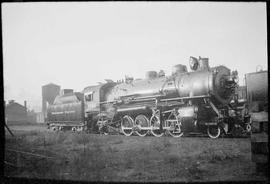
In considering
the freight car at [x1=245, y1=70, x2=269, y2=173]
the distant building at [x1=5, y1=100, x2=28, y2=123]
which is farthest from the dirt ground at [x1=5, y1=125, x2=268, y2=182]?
the distant building at [x1=5, y1=100, x2=28, y2=123]

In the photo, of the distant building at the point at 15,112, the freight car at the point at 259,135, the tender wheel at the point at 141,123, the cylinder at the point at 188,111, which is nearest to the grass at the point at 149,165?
the freight car at the point at 259,135

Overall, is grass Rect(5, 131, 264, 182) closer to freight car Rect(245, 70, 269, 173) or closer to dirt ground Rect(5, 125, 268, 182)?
dirt ground Rect(5, 125, 268, 182)

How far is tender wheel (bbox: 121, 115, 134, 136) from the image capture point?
15.2 meters

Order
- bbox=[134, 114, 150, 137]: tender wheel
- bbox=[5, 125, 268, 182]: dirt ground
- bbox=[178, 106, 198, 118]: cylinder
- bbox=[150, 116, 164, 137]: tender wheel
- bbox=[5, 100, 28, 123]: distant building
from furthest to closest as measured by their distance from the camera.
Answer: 1. bbox=[5, 100, 28, 123]: distant building
2. bbox=[134, 114, 150, 137]: tender wheel
3. bbox=[150, 116, 164, 137]: tender wheel
4. bbox=[178, 106, 198, 118]: cylinder
5. bbox=[5, 125, 268, 182]: dirt ground

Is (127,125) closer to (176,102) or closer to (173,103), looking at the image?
(173,103)

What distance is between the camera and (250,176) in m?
5.09

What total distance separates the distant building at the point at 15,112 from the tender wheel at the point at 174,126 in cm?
5453

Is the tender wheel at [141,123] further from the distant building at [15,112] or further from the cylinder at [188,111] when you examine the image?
the distant building at [15,112]

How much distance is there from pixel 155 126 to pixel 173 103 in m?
1.73

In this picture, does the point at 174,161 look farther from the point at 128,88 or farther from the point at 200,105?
the point at 128,88

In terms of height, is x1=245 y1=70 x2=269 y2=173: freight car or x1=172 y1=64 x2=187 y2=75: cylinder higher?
x1=172 y1=64 x2=187 y2=75: cylinder

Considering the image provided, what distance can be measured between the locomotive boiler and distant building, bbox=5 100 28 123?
49120mm

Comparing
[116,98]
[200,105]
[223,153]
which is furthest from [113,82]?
[223,153]

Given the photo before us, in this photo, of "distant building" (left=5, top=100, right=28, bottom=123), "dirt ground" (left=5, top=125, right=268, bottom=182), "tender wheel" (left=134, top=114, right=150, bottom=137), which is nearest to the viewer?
"dirt ground" (left=5, top=125, right=268, bottom=182)
